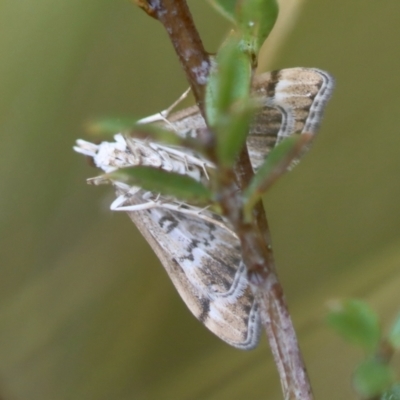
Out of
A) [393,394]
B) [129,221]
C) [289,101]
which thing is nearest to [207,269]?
[289,101]

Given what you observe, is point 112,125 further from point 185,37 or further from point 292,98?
point 292,98

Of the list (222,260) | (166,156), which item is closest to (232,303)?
(222,260)

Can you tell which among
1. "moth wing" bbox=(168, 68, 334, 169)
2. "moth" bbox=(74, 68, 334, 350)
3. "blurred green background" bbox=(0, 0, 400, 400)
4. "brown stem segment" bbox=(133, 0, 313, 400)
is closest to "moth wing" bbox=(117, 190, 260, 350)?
"moth" bbox=(74, 68, 334, 350)

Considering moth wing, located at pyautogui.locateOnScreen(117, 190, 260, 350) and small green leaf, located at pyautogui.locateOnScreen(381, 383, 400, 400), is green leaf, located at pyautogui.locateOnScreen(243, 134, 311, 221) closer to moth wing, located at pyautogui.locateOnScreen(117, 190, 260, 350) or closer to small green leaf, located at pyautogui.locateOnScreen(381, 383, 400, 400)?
small green leaf, located at pyautogui.locateOnScreen(381, 383, 400, 400)

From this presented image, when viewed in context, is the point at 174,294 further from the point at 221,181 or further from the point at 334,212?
the point at 221,181

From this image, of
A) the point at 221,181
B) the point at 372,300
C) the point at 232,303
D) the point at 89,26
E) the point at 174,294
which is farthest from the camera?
the point at 174,294

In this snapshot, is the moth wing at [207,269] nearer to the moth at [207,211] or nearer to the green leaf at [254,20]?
the moth at [207,211]
